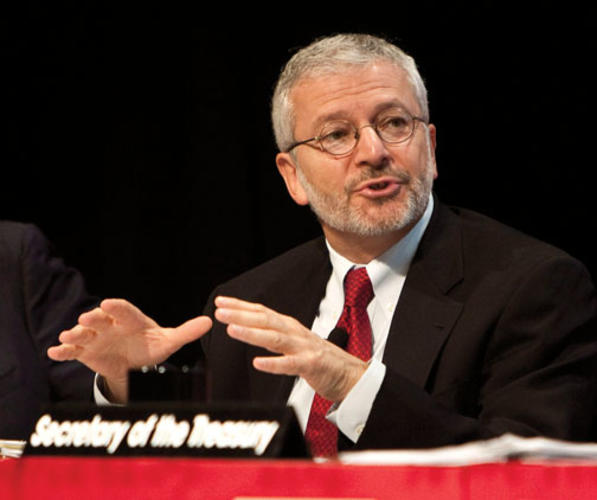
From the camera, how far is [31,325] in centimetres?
248

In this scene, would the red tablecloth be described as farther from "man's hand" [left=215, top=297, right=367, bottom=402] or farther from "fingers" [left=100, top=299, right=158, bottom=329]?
"fingers" [left=100, top=299, right=158, bottom=329]

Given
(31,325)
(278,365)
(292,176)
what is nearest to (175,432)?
(278,365)

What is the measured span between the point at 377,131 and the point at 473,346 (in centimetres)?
57

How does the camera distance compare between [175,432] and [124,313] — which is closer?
[175,432]

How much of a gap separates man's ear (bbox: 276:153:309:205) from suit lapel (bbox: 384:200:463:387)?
39cm

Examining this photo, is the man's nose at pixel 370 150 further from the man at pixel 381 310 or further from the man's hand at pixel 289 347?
the man's hand at pixel 289 347

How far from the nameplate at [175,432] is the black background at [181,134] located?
196 cm

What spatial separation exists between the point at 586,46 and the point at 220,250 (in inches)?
51.5

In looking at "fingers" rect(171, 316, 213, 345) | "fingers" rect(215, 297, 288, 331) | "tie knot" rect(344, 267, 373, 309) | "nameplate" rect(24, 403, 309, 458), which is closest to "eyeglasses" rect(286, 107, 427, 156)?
"tie knot" rect(344, 267, 373, 309)

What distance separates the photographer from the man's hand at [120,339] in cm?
163

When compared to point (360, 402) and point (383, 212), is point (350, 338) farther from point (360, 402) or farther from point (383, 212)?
point (360, 402)

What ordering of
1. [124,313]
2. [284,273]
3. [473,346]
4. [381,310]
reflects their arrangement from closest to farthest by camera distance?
[124,313] → [473,346] → [381,310] → [284,273]

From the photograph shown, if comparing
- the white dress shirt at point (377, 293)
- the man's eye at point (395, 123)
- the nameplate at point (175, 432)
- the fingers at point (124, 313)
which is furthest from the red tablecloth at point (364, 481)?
the man's eye at point (395, 123)

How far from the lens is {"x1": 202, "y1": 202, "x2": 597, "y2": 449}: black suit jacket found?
1.53m
